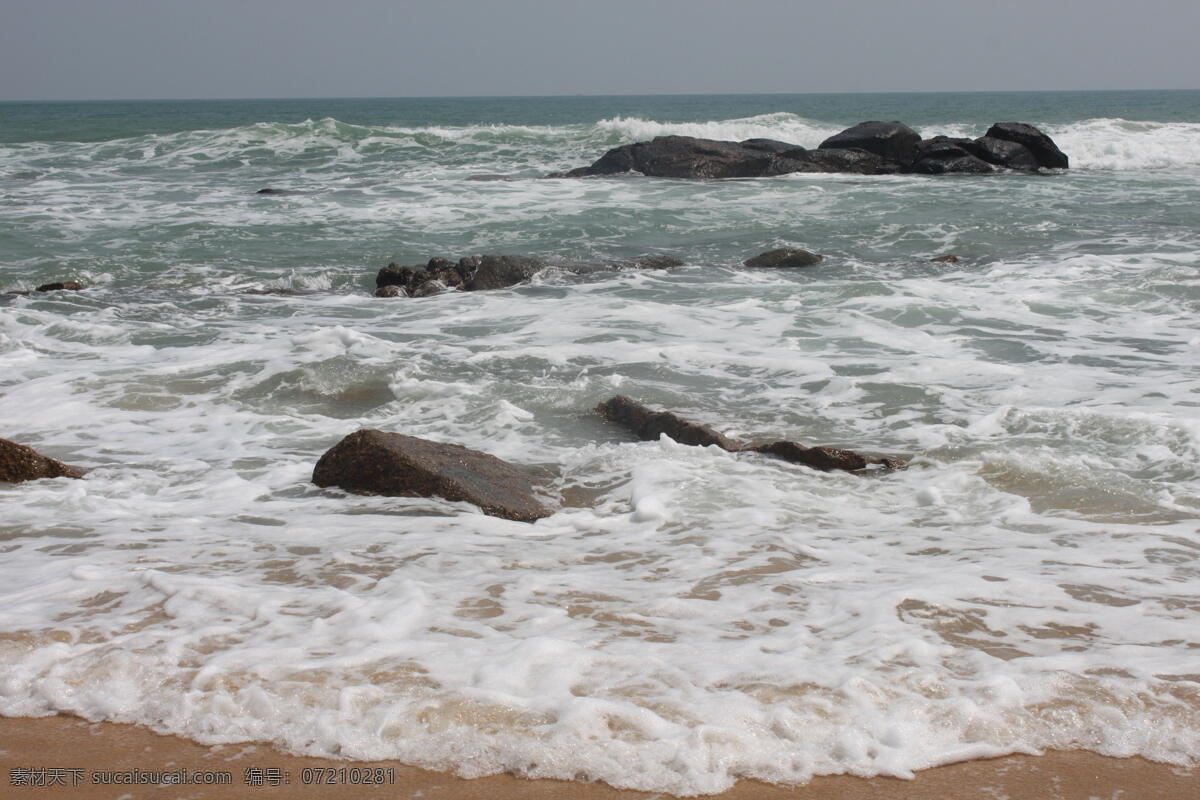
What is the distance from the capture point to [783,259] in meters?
12.7

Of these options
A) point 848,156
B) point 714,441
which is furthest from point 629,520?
point 848,156

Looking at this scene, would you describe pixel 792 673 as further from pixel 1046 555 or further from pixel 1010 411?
pixel 1010 411

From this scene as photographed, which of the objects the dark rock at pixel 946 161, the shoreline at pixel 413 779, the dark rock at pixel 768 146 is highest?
the dark rock at pixel 768 146

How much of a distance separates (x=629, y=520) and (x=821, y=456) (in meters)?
1.26

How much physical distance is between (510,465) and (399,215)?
13.0 meters

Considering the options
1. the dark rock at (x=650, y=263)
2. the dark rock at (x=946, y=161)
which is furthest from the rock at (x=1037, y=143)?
the dark rock at (x=650, y=263)

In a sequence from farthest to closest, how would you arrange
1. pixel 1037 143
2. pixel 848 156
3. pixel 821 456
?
1. pixel 1037 143
2. pixel 848 156
3. pixel 821 456

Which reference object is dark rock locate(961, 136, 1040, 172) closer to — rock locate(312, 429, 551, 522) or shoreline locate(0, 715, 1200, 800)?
rock locate(312, 429, 551, 522)

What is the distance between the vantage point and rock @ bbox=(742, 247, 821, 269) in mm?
12664

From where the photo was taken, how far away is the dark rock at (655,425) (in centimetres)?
589

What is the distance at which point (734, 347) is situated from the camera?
8625 millimetres

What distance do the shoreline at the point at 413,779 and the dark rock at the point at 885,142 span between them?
24274 mm

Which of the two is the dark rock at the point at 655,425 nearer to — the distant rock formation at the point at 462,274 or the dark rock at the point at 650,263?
the distant rock formation at the point at 462,274

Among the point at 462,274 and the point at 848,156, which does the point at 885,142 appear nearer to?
the point at 848,156
